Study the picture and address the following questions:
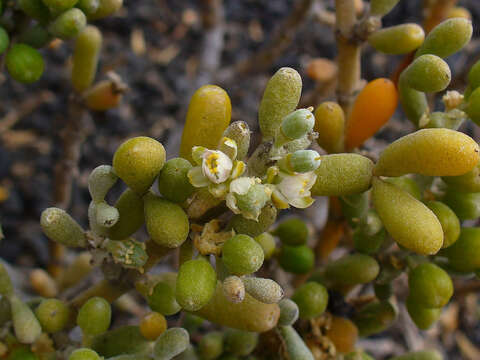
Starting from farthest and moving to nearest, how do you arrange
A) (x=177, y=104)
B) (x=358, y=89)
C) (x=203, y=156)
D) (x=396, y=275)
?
(x=177, y=104) < (x=358, y=89) < (x=396, y=275) < (x=203, y=156)

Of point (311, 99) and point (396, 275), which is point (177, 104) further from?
point (396, 275)

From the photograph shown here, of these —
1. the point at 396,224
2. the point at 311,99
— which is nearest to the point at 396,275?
the point at 396,224

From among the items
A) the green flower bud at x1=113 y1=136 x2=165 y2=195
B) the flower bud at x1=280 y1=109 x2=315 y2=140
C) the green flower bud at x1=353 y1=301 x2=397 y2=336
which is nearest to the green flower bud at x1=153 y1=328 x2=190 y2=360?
the green flower bud at x1=113 y1=136 x2=165 y2=195

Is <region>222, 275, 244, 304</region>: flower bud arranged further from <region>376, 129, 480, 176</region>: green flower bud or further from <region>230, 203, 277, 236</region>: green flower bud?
<region>376, 129, 480, 176</region>: green flower bud

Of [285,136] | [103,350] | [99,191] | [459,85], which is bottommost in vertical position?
[103,350]

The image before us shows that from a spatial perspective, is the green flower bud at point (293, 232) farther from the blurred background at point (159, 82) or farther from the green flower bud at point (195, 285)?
the blurred background at point (159, 82)

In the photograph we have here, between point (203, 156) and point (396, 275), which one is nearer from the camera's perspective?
point (203, 156)

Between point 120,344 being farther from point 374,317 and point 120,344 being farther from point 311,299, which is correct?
point 374,317
